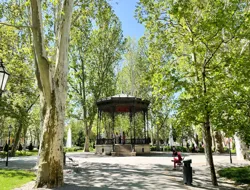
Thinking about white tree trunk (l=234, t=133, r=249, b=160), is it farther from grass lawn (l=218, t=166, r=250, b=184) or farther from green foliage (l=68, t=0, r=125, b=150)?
green foliage (l=68, t=0, r=125, b=150)

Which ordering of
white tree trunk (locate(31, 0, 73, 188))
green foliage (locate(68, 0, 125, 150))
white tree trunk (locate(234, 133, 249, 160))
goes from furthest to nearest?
green foliage (locate(68, 0, 125, 150)) → white tree trunk (locate(234, 133, 249, 160)) → white tree trunk (locate(31, 0, 73, 188))

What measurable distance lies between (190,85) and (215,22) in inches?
93.5

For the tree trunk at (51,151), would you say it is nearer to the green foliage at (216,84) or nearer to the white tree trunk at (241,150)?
the green foliage at (216,84)

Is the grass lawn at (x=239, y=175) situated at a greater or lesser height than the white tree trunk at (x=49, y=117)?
lesser

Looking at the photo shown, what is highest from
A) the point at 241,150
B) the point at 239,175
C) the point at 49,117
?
the point at 49,117

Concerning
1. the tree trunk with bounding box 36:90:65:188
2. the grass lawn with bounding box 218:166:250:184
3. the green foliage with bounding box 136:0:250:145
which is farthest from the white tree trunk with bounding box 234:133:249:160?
the tree trunk with bounding box 36:90:65:188

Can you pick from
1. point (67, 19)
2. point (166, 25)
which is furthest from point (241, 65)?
point (67, 19)

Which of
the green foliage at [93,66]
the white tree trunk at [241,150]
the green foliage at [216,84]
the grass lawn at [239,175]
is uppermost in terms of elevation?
the green foliage at [93,66]

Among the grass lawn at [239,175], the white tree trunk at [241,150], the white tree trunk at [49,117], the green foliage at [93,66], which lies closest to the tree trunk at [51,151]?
the white tree trunk at [49,117]

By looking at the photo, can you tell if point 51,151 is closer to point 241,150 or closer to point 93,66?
point 241,150

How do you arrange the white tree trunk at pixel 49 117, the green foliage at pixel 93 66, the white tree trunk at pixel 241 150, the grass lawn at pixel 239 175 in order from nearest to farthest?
the white tree trunk at pixel 49 117, the grass lawn at pixel 239 175, the white tree trunk at pixel 241 150, the green foliage at pixel 93 66

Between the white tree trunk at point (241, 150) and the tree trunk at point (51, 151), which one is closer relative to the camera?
the tree trunk at point (51, 151)

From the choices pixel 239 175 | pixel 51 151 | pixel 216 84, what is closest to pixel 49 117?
pixel 51 151

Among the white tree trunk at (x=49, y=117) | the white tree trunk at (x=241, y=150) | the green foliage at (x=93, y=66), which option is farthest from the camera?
the green foliage at (x=93, y=66)
